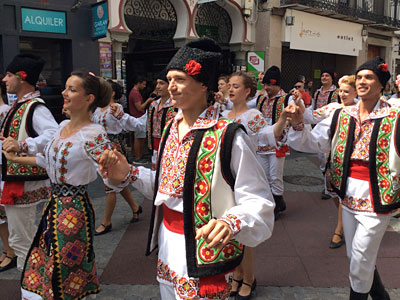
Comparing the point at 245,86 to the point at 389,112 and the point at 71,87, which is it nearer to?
the point at 389,112

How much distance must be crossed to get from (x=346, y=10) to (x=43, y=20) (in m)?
13.1

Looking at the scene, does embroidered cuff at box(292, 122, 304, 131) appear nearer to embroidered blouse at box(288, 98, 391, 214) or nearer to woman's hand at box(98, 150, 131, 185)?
embroidered blouse at box(288, 98, 391, 214)

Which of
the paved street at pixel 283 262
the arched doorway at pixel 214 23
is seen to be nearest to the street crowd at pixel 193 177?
the paved street at pixel 283 262

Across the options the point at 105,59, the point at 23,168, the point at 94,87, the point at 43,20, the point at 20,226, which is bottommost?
the point at 20,226

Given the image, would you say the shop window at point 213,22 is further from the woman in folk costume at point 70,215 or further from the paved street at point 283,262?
the woman in folk costume at point 70,215

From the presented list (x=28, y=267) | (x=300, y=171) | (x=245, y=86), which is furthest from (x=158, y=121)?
(x=300, y=171)

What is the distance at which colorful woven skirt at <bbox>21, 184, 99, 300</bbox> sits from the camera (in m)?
2.84

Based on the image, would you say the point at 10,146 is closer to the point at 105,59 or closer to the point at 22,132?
the point at 22,132

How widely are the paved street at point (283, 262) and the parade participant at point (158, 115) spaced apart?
3.63ft

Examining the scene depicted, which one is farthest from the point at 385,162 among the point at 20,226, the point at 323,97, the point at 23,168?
the point at 323,97

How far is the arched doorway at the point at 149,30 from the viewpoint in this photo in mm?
10811

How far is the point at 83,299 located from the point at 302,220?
3.54 meters

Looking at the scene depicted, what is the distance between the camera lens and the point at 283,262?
4.29 meters

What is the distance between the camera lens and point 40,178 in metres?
3.80
